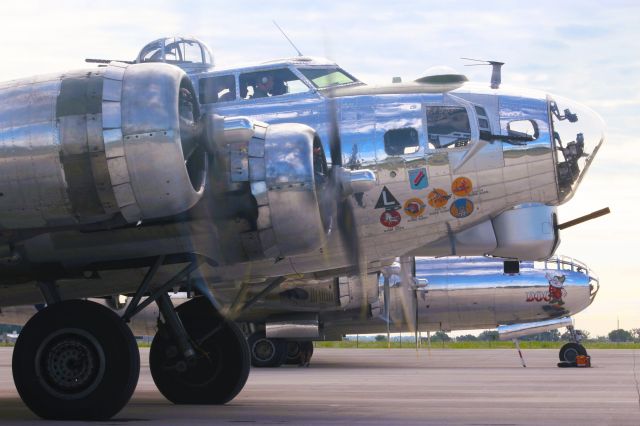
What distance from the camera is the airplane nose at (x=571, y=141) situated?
15.5 metres

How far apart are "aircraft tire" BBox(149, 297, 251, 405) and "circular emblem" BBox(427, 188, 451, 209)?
12.3 ft

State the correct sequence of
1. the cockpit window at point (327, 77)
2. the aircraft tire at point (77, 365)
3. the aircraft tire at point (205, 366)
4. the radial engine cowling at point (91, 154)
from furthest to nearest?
the cockpit window at point (327, 77) → the aircraft tire at point (205, 366) → the aircraft tire at point (77, 365) → the radial engine cowling at point (91, 154)

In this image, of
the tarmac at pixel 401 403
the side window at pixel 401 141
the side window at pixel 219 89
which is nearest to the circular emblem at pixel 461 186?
the side window at pixel 401 141

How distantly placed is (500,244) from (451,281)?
19.7 metres

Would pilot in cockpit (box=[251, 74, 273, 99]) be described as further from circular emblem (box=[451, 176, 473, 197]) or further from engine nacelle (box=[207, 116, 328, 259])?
circular emblem (box=[451, 176, 473, 197])

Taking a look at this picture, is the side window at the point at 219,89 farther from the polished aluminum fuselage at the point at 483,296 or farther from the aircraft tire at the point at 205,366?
the polished aluminum fuselage at the point at 483,296

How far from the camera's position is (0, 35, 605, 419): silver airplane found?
12117 millimetres

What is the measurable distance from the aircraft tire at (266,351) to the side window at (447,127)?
61.9 ft

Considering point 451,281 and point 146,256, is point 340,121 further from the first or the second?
point 451,281

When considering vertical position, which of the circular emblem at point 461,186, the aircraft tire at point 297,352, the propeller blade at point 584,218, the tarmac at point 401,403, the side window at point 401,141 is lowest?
the aircraft tire at point 297,352

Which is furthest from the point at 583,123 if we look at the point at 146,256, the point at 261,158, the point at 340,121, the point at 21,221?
the point at 21,221

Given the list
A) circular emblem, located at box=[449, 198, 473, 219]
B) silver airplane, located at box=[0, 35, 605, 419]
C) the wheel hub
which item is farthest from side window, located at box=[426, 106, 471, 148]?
the wheel hub

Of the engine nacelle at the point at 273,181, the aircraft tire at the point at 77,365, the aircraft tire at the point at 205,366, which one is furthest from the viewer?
the aircraft tire at the point at 205,366

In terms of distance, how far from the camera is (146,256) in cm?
1394
